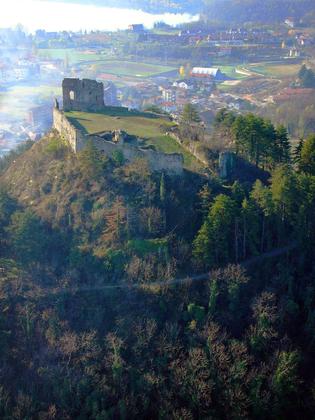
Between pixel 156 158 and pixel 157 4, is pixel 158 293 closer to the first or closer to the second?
pixel 156 158

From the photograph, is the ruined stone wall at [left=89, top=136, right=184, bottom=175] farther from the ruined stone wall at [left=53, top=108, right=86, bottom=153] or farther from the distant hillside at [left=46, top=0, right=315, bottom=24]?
the distant hillside at [left=46, top=0, right=315, bottom=24]

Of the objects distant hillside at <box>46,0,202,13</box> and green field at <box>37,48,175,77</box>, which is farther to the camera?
distant hillside at <box>46,0,202,13</box>

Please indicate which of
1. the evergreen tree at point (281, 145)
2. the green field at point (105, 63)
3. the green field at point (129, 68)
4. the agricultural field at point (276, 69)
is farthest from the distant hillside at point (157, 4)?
the evergreen tree at point (281, 145)

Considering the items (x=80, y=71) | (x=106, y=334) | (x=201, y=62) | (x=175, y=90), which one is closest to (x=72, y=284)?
(x=106, y=334)

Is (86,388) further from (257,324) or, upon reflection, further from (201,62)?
(201,62)

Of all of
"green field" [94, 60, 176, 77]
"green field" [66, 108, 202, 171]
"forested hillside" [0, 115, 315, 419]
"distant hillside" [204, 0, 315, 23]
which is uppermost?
"distant hillside" [204, 0, 315, 23]

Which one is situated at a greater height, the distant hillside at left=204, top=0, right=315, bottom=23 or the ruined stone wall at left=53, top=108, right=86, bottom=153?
the distant hillside at left=204, top=0, right=315, bottom=23

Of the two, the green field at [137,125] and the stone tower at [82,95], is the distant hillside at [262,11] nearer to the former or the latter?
the stone tower at [82,95]

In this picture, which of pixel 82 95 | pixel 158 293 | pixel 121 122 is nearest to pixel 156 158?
pixel 121 122

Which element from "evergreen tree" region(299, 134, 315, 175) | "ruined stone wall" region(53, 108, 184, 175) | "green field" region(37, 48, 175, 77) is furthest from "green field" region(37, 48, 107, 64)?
"evergreen tree" region(299, 134, 315, 175)
